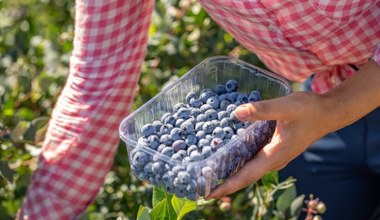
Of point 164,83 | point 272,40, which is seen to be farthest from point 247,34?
point 164,83

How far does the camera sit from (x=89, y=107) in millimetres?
1933

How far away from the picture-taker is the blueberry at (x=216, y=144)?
1.52 m

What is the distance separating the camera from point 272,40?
6.05ft

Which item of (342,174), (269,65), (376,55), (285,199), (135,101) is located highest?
(376,55)

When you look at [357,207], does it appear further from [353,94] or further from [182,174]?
[182,174]

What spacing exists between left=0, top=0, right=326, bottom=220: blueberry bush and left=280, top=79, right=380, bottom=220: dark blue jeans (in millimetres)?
141

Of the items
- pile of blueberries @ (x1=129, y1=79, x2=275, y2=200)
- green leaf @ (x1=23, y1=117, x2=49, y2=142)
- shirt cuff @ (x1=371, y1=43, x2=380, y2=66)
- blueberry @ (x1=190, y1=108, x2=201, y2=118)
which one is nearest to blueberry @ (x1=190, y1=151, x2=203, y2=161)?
pile of blueberries @ (x1=129, y1=79, x2=275, y2=200)

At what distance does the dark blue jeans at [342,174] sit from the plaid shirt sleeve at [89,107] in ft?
1.69

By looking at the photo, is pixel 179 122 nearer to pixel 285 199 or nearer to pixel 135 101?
pixel 285 199

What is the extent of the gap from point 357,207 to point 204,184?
2.87ft

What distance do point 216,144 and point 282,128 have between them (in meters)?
0.18

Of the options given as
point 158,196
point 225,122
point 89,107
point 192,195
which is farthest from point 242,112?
point 89,107

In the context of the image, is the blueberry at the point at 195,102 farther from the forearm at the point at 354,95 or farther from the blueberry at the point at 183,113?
the forearm at the point at 354,95

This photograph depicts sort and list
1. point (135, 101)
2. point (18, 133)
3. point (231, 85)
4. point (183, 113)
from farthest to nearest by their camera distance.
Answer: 1. point (135, 101)
2. point (18, 133)
3. point (231, 85)
4. point (183, 113)
